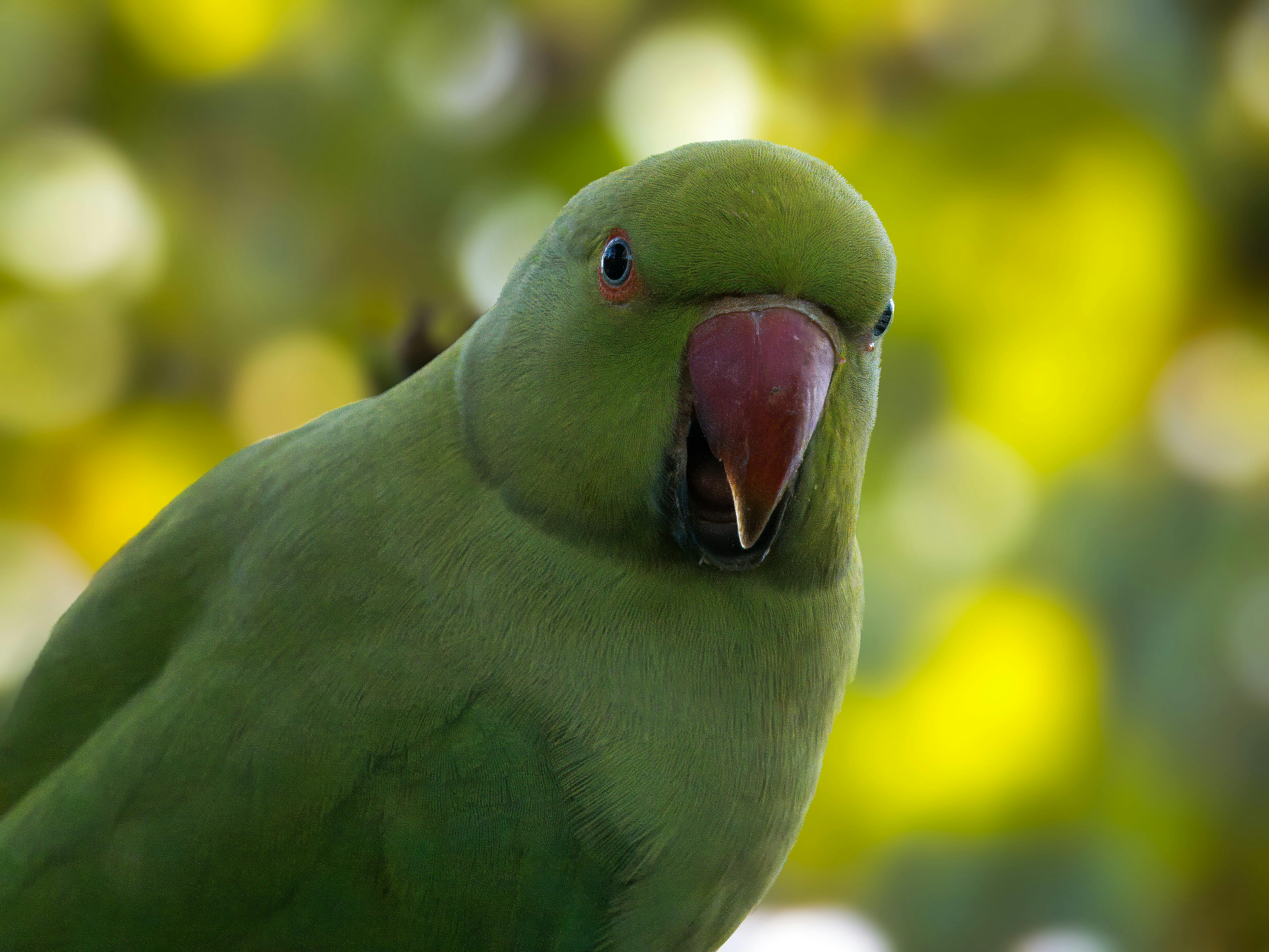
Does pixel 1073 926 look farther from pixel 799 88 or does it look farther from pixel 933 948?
pixel 799 88

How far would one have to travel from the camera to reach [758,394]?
3.10ft

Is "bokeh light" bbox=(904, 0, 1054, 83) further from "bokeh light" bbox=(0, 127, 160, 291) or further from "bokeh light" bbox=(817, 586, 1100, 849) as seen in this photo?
"bokeh light" bbox=(0, 127, 160, 291)

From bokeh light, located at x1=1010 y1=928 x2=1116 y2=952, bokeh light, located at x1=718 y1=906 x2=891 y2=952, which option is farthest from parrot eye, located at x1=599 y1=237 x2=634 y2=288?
bokeh light, located at x1=1010 y1=928 x2=1116 y2=952

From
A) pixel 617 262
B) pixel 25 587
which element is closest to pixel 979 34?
pixel 617 262

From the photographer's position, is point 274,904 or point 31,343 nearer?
point 274,904

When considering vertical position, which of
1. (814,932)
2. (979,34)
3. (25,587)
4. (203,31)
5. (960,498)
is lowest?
(814,932)

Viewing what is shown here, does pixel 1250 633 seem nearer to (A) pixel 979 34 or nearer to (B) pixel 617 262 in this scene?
(A) pixel 979 34

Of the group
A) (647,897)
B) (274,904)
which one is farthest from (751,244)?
(274,904)

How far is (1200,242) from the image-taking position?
243 cm

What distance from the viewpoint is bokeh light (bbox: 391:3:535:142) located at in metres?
2.33

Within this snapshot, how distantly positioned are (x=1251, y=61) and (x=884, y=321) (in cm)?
190

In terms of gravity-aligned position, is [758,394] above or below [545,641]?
above

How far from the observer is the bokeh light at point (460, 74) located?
7.63ft

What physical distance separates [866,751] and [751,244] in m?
1.60
